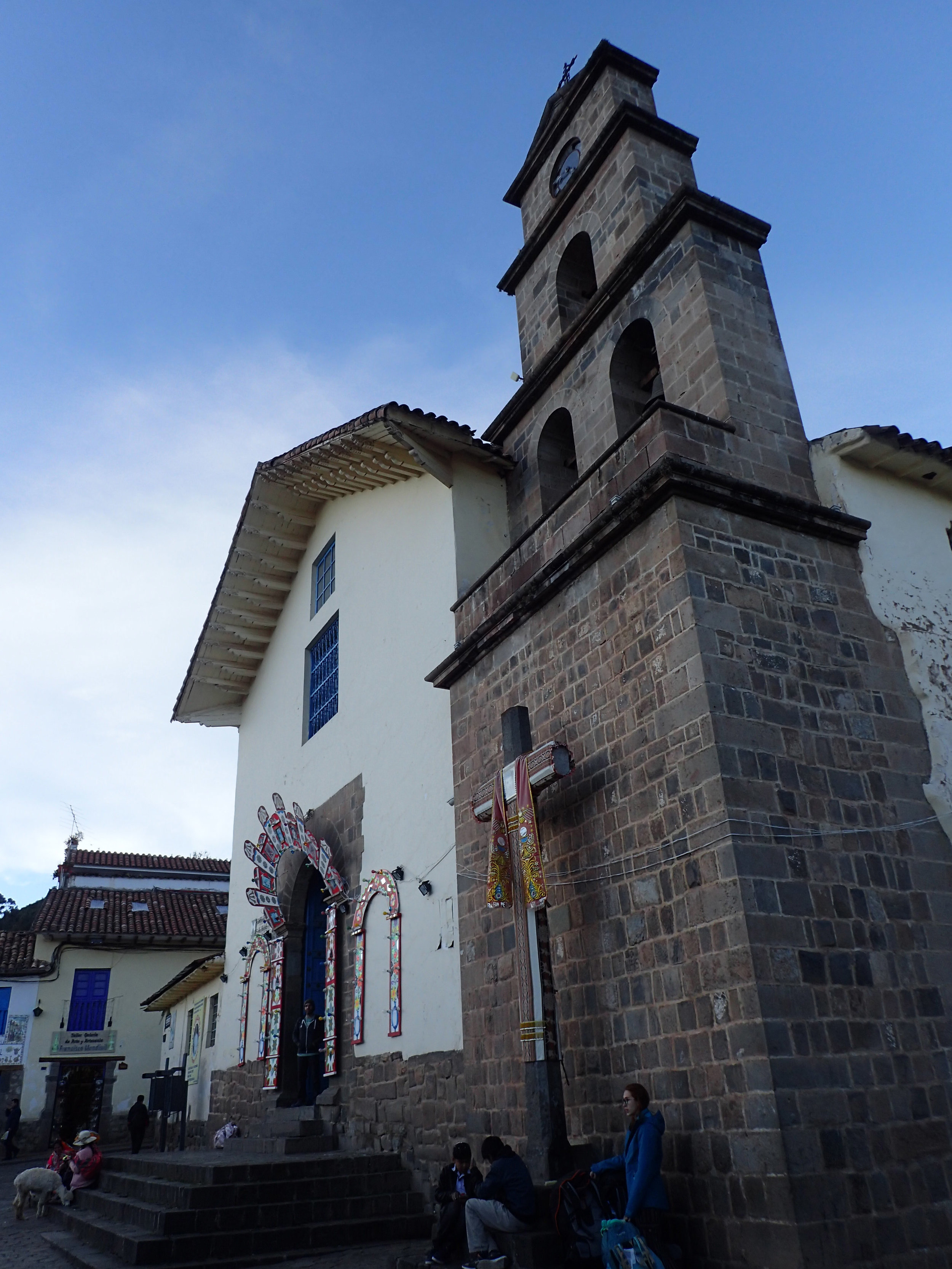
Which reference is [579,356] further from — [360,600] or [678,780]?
[678,780]

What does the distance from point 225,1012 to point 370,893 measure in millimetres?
6649

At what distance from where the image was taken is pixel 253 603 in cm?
1565

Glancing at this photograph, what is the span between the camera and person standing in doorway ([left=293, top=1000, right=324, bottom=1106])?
37.8ft

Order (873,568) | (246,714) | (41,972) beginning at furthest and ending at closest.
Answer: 1. (41,972)
2. (246,714)
3. (873,568)

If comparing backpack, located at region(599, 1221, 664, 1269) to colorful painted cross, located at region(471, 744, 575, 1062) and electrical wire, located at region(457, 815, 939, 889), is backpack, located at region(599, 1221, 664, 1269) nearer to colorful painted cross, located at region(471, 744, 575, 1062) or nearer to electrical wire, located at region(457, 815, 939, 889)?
colorful painted cross, located at region(471, 744, 575, 1062)

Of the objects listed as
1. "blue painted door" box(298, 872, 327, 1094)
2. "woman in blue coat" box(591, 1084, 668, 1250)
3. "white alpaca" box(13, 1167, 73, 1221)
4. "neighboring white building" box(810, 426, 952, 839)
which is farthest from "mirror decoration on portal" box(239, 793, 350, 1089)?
"neighboring white building" box(810, 426, 952, 839)

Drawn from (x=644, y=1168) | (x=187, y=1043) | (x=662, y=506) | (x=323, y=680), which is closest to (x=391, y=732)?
(x=323, y=680)

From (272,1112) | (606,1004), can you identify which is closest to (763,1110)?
(606,1004)

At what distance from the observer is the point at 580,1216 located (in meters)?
5.39

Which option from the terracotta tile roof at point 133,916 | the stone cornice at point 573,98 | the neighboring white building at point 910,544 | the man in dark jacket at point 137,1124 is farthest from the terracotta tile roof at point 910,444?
the terracotta tile roof at point 133,916

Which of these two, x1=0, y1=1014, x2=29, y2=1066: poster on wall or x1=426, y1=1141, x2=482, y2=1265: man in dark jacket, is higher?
x1=0, y1=1014, x2=29, y2=1066: poster on wall

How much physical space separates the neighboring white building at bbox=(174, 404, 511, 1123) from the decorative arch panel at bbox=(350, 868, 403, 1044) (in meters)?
0.04

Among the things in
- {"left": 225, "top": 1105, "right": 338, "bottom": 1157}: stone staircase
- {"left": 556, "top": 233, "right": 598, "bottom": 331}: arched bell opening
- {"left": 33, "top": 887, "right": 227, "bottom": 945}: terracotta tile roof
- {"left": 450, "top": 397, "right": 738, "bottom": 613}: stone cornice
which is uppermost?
{"left": 556, "top": 233, "right": 598, "bottom": 331}: arched bell opening

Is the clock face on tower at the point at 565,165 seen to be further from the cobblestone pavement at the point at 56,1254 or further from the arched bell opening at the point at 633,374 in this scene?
the cobblestone pavement at the point at 56,1254
